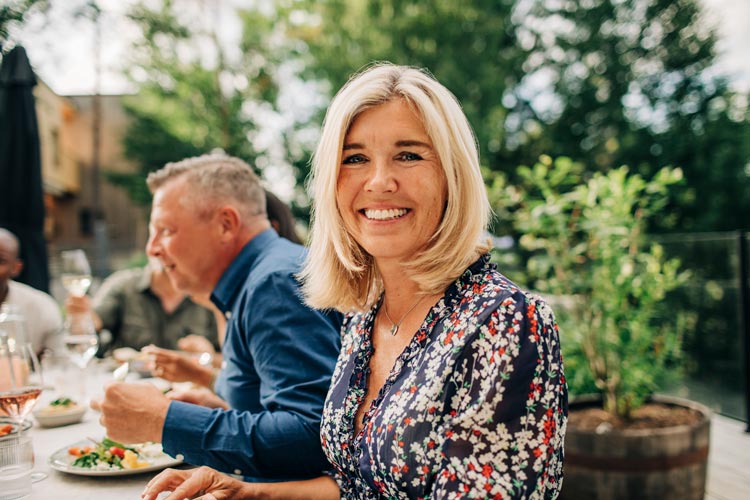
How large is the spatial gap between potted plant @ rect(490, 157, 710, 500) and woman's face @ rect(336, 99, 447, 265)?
77.1 inches

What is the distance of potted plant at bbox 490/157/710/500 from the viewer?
2.91 meters

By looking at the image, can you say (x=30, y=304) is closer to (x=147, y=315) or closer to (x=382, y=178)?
(x=147, y=315)

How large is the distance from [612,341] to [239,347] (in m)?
2.27

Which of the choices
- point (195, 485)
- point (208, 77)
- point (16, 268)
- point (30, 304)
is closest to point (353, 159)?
point (195, 485)

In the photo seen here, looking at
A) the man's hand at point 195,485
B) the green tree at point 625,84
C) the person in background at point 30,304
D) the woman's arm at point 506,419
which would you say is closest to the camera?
the woman's arm at point 506,419

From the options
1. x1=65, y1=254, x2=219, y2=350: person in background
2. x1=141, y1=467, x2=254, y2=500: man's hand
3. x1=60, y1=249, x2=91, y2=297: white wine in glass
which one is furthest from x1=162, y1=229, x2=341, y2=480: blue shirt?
x1=65, y1=254, x2=219, y2=350: person in background

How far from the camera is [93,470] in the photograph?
62.7 inches

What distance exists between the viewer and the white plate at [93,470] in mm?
1586

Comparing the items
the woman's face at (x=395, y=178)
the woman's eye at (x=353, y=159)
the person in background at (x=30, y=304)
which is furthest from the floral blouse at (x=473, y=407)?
the person in background at (x=30, y=304)

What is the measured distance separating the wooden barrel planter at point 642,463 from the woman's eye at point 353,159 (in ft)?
7.10

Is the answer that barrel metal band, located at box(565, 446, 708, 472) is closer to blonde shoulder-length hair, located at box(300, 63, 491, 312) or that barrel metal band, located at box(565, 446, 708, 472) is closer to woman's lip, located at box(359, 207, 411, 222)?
blonde shoulder-length hair, located at box(300, 63, 491, 312)

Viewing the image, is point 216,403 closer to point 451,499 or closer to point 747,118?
point 451,499

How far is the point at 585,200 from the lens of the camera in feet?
10.7

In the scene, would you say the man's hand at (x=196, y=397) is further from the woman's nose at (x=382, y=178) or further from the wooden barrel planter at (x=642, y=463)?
the wooden barrel planter at (x=642, y=463)
